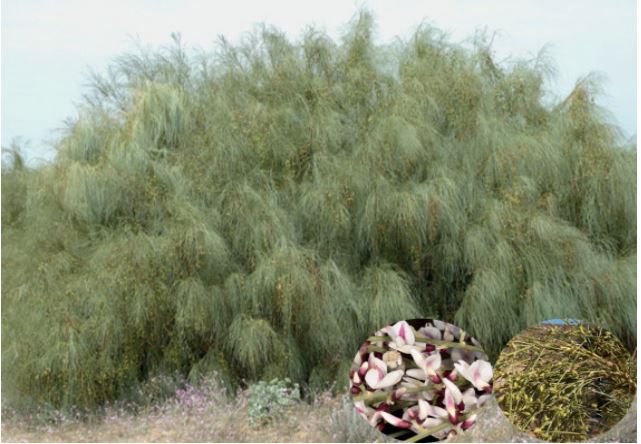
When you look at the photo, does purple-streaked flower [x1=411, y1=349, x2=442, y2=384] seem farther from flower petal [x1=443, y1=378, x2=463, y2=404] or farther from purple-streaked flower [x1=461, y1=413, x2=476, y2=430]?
purple-streaked flower [x1=461, y1=413, x2=476, y2=430]

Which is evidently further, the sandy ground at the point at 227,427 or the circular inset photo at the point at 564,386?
the sandy ground at the point at 227,427

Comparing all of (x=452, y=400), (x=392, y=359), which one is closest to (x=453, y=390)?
(x=452, y=400)

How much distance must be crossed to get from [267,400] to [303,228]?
4.15 feet

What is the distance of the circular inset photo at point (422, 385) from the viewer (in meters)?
5.21

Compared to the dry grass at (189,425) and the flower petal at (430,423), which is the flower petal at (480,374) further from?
the dry grass at (189,425)

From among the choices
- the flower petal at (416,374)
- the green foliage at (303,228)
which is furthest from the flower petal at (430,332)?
the green foliage at (303,228)

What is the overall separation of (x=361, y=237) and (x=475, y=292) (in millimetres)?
869

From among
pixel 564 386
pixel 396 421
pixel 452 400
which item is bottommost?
pixel 396 421

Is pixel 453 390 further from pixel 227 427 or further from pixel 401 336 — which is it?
pixel 227 427

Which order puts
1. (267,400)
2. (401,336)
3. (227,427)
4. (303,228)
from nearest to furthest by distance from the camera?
1. (401,336)
2. (227,427)
3. (267,400)
4. (303,228)

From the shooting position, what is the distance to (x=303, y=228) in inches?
254

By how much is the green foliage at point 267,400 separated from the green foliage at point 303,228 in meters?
0.18

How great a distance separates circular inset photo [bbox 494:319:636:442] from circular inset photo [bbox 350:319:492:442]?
0.18 meters

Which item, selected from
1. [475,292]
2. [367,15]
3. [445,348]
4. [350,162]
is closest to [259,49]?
[367,15]
